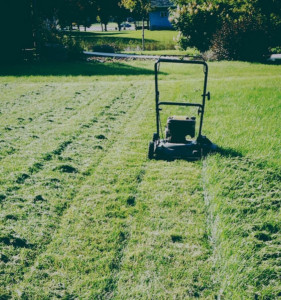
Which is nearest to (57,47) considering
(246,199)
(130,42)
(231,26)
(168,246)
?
(231,26)

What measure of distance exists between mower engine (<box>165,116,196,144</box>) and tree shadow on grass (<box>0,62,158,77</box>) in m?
9.69

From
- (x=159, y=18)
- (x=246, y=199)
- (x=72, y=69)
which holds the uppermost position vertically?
(x=159, y=18)

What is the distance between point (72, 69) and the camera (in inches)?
601

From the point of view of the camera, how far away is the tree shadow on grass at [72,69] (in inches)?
552

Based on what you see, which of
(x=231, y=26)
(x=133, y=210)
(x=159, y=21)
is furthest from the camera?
(x=159, y=21)

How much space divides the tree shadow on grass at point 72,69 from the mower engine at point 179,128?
9.69 metres

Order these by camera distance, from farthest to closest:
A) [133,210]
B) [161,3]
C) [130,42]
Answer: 1. [161,3]
2. [130,42]
3. [133,210]

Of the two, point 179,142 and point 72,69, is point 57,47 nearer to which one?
point 72,69

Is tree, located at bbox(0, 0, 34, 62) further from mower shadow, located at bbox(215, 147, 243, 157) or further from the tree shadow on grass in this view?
mower shadow, located at bbox(215, 147, 243, 157)

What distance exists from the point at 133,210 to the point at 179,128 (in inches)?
66.0

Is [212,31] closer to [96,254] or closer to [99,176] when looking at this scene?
[99,176]

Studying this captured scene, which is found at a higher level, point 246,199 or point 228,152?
point 228,152

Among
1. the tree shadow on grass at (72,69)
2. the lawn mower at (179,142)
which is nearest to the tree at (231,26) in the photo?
the tree shadow on grass at (72,69)

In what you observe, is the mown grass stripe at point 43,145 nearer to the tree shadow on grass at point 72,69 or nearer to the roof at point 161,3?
the tree shadow on grass at point 72,69
